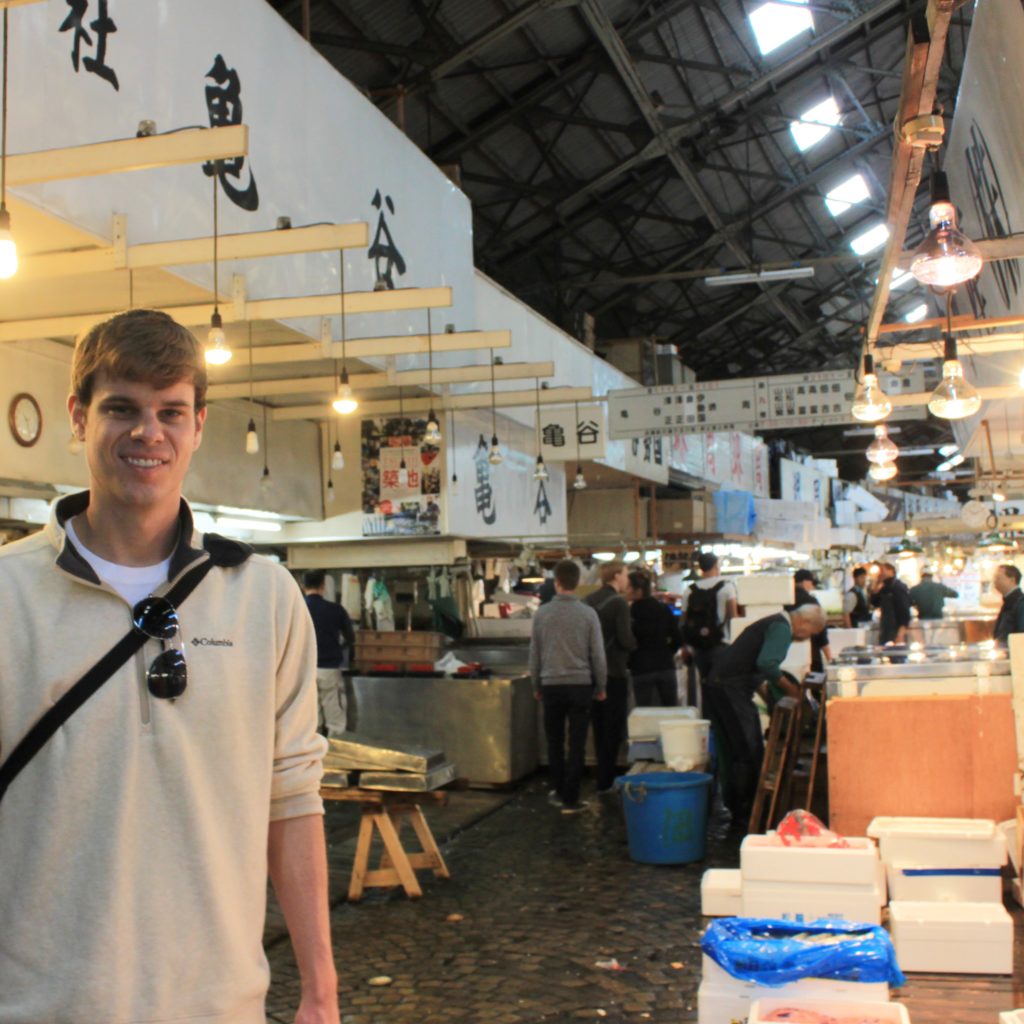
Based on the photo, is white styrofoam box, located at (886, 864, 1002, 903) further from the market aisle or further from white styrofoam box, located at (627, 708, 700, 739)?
white styrofoam box, located at (627, 708, 700, 739)

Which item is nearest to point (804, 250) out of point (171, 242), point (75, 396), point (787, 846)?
point (171, 242)

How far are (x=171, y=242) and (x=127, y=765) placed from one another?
189 inches

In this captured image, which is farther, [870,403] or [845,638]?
[845,638]

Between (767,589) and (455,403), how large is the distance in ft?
11.0

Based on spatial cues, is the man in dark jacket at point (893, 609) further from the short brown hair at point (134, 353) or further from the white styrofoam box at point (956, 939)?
the short brown hair at point (134, 353)

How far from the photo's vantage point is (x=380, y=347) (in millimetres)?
7906

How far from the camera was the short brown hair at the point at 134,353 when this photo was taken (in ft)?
6.06

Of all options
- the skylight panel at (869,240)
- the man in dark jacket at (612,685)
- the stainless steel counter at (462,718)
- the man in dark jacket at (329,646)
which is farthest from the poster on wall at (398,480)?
the skylight panel at (869,240)

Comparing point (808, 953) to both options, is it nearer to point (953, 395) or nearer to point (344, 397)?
point (953, 395)

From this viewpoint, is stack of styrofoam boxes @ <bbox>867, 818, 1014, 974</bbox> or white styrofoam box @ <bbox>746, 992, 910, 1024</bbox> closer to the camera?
white styrofoam box @ <bbox>746, 992, 910, 1024</bbox>

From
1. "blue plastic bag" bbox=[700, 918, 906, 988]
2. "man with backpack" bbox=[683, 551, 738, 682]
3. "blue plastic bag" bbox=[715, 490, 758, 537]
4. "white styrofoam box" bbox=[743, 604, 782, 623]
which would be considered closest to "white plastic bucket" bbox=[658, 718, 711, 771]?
"man with backpack" bbox=[683, 551, 738, 682]

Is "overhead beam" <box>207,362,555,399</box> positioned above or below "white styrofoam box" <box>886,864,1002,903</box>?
above

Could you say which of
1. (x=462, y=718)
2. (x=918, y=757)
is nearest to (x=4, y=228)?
(x=918, y=757)

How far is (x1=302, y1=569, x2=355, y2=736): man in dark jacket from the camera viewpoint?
1051cm
